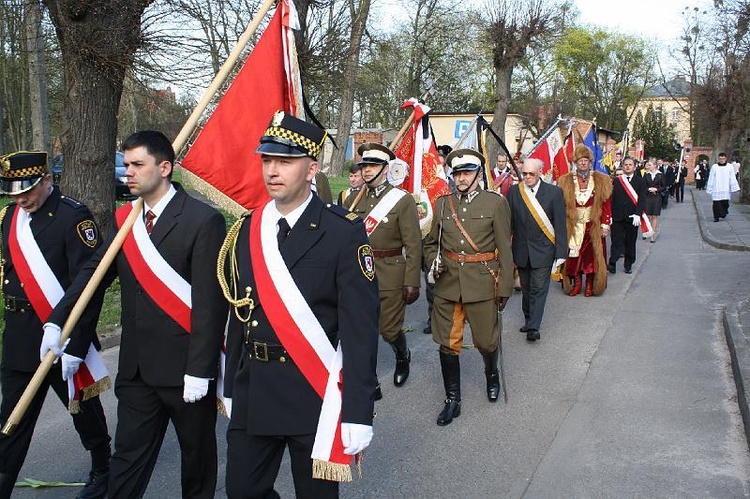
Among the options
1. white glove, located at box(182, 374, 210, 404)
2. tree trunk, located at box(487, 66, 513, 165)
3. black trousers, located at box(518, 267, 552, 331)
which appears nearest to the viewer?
white glove, located at box(182, 374, 210, 404)

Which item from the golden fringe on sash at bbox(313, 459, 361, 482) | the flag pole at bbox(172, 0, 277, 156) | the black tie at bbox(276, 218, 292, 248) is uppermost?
the flag pole at bbox(172, 0, 277, 156)

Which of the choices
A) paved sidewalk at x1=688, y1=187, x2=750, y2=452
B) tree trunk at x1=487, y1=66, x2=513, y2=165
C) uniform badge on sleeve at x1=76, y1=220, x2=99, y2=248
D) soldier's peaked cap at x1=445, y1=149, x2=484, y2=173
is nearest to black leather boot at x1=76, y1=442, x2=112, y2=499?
uniform badge on sleeve at x1=76, y1=220, x2=99, y2=248

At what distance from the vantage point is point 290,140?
294 centimetres

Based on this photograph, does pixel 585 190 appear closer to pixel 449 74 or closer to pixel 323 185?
pixel 323 185

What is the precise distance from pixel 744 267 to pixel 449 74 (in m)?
33.8

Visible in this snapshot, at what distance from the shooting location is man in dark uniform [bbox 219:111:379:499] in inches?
111

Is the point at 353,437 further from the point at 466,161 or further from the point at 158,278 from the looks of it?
the point at 466,161

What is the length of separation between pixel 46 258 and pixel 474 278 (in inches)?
121

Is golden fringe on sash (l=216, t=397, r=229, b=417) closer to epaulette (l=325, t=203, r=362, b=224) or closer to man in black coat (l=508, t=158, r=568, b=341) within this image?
epaulette (l=325, t=203, r=362, b=224)

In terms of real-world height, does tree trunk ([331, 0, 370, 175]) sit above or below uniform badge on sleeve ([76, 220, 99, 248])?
above

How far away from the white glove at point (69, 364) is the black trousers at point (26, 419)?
0.25 meters

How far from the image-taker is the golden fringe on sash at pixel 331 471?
9.05 ft

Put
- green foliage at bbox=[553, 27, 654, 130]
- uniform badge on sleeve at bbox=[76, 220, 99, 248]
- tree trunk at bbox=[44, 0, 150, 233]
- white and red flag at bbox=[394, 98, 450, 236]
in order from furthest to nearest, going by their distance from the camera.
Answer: green foliage at bbox=[553, 27, 654, 130] < tree trunk at bbox=[44, 0, 150, 233] < white and red flag at bbox=[394, 98, 450, 236] < uniform badge on sleeve at bbox=[76, 220, 99, 248]

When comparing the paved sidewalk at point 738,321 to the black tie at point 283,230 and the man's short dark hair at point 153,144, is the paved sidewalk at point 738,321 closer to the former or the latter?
the black tie at point 283,230
